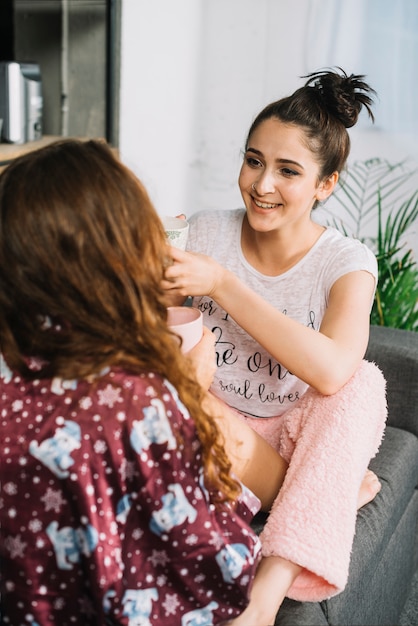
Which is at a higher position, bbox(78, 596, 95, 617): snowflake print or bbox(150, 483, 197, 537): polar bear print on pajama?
bbox(150, 483, 197, 537): polar bear print on pajama

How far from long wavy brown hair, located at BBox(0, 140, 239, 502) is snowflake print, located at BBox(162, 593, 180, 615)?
0.18 meters

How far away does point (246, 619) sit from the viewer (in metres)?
0.94

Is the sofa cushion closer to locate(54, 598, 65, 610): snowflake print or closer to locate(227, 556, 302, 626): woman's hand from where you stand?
locate(227, 556, 302, 626): woman's hand

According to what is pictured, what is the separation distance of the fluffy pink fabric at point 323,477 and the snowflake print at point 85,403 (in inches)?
17.0

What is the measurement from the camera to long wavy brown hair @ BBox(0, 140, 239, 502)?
76cm

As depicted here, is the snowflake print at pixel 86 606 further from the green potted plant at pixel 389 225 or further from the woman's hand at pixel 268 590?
the green potted plant at pixel 389 225

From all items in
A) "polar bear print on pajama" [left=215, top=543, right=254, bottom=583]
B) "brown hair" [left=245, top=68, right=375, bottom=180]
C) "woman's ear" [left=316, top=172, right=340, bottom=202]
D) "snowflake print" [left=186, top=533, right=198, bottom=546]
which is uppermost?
"brown hair" [left=245, top=68, right=375, bottom=180]

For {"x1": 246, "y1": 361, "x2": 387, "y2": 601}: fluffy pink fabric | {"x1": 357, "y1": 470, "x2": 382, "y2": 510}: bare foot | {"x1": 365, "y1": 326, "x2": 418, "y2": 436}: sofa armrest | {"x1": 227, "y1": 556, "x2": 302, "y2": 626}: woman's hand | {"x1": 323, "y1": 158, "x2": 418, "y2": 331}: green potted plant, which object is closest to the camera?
{"x1": 227, "y1": 556, "x2": 302, "y2": 626}: woman's hand

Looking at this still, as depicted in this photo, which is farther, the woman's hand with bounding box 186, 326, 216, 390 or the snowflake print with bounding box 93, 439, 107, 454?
the woman's hand with bounding box 186, 326, 216, 390

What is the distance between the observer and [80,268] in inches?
30.1

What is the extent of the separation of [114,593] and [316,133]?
3.06 ft

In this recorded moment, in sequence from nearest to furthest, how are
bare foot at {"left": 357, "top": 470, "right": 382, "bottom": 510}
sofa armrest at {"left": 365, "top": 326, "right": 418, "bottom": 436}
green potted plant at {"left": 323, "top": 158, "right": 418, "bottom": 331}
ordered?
bare foot at {"left": 357, "top": 470, "right": 382, "bottom": 510}
sofa armrest at {"left": 365, "top": 326, "right": 418, "bottom": 436}
green potted plant at {"left": 323, "top": 158, "right": 418, "bottom": 331}

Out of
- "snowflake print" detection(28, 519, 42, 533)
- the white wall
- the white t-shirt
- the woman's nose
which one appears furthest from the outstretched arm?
the white wall

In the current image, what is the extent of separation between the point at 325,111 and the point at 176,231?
0.44 meters
